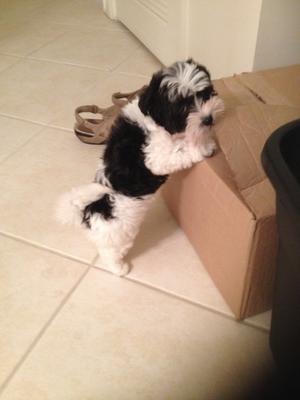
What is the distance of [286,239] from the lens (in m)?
0.60

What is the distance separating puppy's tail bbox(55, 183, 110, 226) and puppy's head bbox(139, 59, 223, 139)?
241 millimetres

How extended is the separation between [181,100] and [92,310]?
0.60m

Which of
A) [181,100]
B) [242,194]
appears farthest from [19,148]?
[242,194]

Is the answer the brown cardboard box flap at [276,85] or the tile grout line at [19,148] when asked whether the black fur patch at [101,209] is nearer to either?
the brown cardboard box flap at [276,85]

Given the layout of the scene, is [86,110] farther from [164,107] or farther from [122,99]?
[164,107]

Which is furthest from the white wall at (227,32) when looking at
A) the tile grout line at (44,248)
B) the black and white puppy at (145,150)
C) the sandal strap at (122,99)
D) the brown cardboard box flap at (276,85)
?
the tile grout line at (44,248)

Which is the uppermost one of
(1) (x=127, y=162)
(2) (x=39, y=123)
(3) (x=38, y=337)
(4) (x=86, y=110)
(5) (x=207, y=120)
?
(5) (x=207, y=120)

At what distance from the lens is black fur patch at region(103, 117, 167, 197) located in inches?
36.9

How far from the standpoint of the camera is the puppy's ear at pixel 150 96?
2.83ft

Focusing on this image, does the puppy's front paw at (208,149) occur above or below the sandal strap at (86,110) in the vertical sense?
above

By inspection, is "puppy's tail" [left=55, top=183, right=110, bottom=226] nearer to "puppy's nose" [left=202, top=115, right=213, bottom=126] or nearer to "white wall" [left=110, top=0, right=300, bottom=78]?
"puppy's nose" [left=202, top=115, right=213, bottom=126]

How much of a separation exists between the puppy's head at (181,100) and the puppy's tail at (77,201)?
9.5 inches

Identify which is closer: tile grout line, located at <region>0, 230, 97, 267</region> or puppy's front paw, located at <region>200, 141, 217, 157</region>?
puppy's front paw, located at <region>200, 141, 217, 157</region>

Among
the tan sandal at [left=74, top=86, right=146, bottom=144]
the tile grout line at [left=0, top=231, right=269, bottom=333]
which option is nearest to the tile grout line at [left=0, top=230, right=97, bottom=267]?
the tile grout line at [left=0, top=231, right=269, bottom=333]
